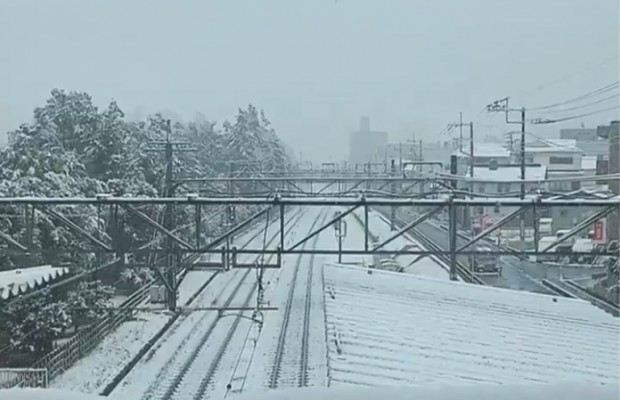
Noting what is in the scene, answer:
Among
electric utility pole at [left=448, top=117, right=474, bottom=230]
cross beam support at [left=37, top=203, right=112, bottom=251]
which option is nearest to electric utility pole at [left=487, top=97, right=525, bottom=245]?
electric utility pole at [left=448, top=117, right=474, bottom=230]

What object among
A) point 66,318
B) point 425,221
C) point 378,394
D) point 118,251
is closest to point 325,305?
point 425,221

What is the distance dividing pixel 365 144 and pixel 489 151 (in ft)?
2.05

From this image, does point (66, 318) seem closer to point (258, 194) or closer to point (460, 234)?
point (258, 194)

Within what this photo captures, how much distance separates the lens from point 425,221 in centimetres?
281

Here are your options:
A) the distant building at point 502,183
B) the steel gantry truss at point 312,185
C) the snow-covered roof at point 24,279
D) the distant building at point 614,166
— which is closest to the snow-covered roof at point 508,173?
the distant building at point 502,183

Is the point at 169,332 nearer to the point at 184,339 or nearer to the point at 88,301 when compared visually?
the point at 184,339

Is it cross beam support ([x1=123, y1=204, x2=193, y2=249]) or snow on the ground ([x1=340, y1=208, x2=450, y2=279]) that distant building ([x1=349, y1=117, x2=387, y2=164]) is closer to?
snow on the ground ([x1=340, y1=208, x2=450, y2=279])

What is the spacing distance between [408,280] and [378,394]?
5.86 feet

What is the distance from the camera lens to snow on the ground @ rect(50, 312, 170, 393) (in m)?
2.52

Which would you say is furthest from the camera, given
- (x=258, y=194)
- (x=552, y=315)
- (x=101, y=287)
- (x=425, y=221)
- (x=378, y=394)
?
(x=101, y=287)

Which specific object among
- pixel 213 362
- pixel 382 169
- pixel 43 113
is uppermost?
pixel 43 113

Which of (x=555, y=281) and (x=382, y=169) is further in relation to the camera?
(x=382, y=169)

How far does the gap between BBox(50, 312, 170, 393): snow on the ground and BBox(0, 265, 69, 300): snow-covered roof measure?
375 millimetres

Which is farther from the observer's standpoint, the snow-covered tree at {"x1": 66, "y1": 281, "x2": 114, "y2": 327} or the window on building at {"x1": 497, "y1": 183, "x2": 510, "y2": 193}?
the snow-covered tree at {"x1": 66, "y1": 281, "x2": 114, "y2": 327}
